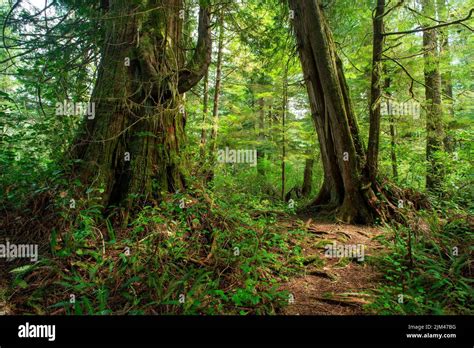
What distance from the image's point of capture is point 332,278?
3.28 m

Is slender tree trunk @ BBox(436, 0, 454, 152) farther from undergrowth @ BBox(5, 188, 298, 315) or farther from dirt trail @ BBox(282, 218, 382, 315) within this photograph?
undergrowth @ BBox(5, 188, 298, 315)

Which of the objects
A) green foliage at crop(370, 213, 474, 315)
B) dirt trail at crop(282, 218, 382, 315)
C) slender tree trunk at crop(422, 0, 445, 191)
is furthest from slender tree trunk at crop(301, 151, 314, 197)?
green foliage at crop(370, 213, 474, 315)

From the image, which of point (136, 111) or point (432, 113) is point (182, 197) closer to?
point (136, 111)

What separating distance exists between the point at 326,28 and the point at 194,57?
344 centimetres

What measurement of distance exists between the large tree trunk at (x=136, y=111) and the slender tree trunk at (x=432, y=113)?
5.03m

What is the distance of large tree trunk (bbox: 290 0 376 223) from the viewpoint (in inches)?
209

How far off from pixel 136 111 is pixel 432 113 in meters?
5.97

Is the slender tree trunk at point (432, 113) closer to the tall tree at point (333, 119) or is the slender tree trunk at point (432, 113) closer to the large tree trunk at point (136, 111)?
the tall tree at point (333, 119)

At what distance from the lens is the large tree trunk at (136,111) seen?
3754 mm

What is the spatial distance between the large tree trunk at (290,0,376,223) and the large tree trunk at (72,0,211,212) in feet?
8.90

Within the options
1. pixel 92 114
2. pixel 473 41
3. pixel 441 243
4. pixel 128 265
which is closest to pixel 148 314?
pixel 128 265

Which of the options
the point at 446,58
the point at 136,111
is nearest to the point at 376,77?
the point at 446,58

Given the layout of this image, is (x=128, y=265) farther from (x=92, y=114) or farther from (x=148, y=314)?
(x=92, y=114)
